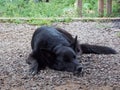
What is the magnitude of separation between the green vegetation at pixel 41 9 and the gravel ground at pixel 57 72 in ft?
7.16

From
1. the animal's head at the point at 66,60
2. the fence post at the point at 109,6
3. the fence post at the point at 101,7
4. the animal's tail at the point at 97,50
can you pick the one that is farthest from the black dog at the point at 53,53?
the fence post at the point at 109,6

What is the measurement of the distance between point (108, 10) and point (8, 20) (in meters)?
2.54

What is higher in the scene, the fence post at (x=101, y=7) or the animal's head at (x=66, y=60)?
the fence post at (x=101, y=7)

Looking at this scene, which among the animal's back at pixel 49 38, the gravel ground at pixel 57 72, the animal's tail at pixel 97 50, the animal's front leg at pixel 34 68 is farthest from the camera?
the animal's tail at pixel 97 50

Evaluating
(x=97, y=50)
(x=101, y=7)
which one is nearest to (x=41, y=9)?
(x=101, y=7)

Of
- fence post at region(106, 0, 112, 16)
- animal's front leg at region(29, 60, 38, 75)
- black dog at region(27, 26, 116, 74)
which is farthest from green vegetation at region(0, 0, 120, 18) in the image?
animal's front leg at region(29, 60, 38, 75)

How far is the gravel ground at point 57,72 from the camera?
4.23 metres

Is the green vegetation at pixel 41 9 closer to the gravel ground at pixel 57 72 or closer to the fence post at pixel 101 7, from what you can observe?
the fence post at pixel 101 7

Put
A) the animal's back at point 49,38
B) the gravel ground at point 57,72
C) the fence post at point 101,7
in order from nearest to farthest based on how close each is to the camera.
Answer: the gravel ground at point 57,72 → the animal's back at point 49,38 → the fence post at point 101,7

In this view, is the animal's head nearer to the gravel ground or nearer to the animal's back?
the gravel ground

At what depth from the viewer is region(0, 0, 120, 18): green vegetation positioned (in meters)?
9.57

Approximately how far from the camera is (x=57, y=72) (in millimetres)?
4746

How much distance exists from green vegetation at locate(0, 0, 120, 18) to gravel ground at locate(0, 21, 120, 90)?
85.9 inches

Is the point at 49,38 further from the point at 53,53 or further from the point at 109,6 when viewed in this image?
the point at 109,6
